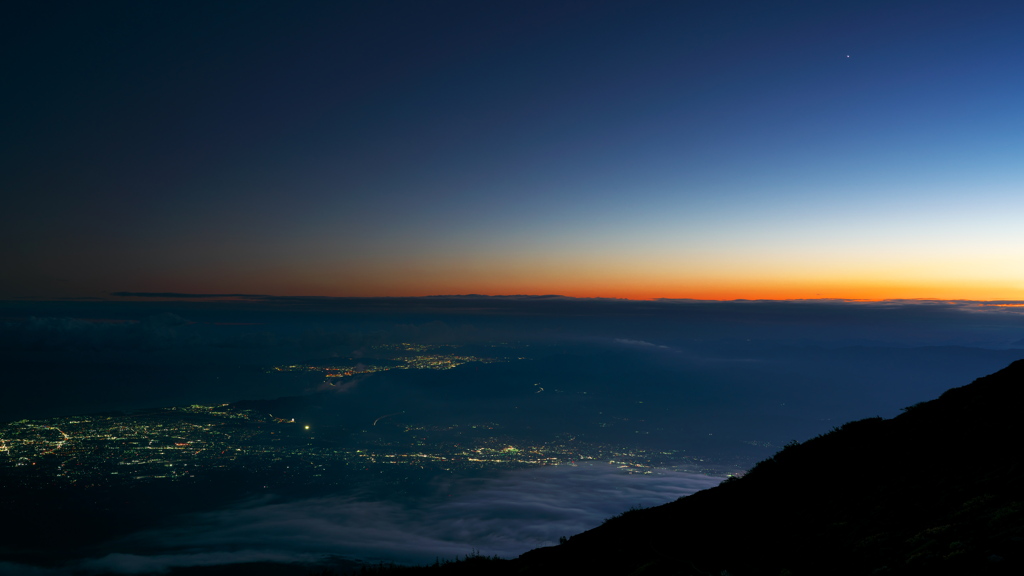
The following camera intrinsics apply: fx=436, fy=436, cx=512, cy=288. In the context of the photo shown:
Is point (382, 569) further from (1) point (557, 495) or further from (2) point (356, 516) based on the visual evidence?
(2) point (356, 516)

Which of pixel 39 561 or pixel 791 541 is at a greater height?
pixel 791 541

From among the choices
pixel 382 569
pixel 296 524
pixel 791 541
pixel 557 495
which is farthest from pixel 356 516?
pixel 791 541

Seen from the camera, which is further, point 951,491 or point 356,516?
point 356,516
